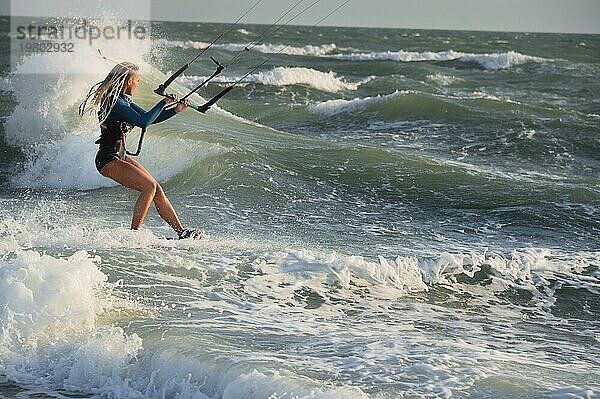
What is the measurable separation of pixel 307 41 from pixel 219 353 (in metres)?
59.5

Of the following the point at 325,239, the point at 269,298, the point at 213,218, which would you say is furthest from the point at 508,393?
the point at 213,218

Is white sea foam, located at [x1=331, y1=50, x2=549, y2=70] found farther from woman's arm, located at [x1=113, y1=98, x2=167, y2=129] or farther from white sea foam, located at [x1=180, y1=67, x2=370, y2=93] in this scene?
woman's arm, located at [x1=113, y1=98, x2=167, y2=129]

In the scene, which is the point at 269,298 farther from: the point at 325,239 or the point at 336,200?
the point at 336,200

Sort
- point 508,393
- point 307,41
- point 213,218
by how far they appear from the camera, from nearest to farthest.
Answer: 1. point 508,393
2. point 213,218
3. point 307,41

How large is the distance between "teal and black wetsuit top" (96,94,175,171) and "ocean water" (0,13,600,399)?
83 cm

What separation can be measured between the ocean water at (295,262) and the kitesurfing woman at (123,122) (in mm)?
448

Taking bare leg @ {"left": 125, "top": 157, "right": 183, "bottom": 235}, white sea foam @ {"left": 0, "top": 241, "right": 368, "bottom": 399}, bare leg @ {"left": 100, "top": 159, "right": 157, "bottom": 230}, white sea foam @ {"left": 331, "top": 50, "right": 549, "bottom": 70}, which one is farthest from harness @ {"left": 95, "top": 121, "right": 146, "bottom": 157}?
white sea foam @ {"left": 331, "top": 50, "right": 549, "bottom": 70}

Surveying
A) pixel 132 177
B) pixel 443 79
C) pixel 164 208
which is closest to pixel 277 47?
pixel 443 79

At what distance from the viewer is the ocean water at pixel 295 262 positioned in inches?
231

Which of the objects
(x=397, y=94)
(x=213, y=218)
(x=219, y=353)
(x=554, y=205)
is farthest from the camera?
(x=397, y=94)

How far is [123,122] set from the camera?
26.0ft

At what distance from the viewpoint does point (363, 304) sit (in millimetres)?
7457

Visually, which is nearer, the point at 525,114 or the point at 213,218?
the point at 213,218

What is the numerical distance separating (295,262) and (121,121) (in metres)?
1.84
